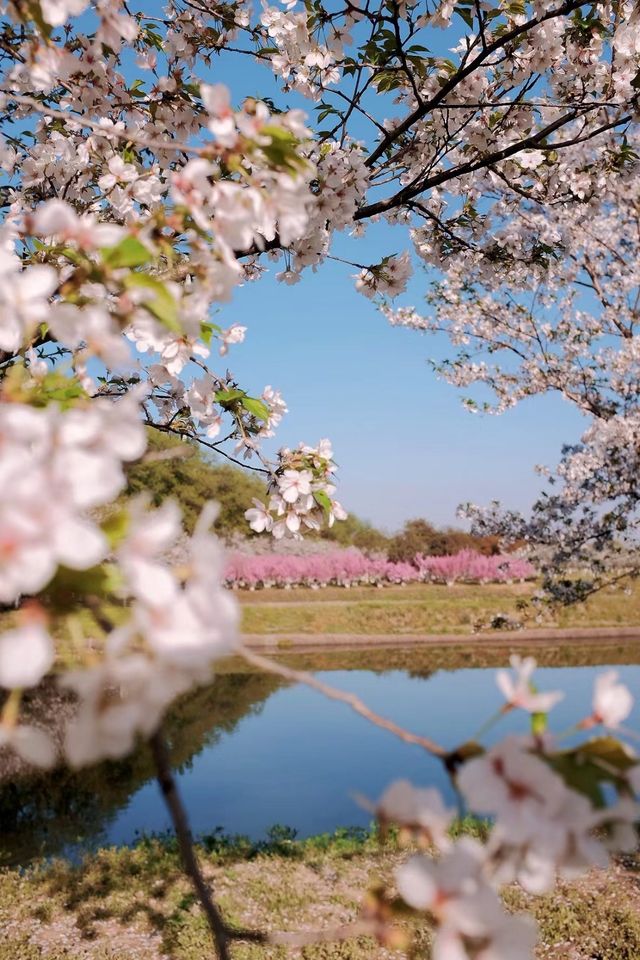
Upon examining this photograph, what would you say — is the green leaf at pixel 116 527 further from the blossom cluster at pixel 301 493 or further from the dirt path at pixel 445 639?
the dirt path at pixel 445 639

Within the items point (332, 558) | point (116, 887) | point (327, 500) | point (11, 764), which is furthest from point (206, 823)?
point (332, 558)

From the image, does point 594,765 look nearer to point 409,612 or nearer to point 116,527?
point 116,527

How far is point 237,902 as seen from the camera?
480cm

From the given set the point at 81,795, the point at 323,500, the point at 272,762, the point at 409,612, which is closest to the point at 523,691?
the point at 323,500

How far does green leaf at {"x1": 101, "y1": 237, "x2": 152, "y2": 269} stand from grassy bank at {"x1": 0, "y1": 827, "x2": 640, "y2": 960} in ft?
13.9

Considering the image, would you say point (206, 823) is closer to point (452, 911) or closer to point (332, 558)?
point (452, 911)

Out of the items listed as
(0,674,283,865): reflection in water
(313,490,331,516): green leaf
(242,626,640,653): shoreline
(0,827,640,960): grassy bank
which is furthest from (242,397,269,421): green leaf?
(242,626,640,653): shoreline

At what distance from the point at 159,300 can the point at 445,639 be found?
14759mm

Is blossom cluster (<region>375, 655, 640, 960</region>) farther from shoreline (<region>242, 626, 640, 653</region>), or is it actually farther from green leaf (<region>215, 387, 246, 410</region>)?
shoreline (<region>242, 626, 640, 653</region>)

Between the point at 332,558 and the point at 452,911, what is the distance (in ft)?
70.5

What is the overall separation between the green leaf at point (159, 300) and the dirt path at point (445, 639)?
13.5m

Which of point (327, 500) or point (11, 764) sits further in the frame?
point (11, 764)

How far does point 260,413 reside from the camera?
2525 mm

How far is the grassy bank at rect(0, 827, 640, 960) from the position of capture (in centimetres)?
423
